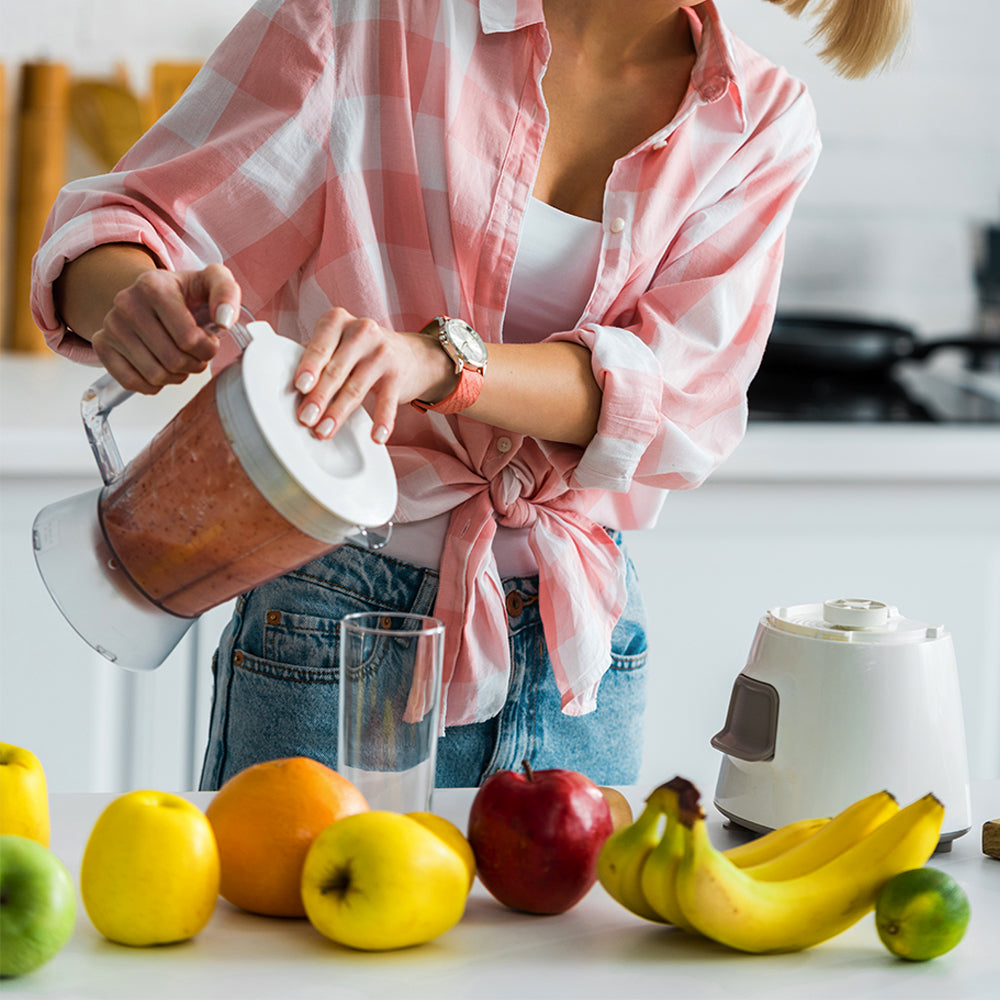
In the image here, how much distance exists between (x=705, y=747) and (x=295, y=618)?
0.91m

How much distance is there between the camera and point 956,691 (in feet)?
2.68

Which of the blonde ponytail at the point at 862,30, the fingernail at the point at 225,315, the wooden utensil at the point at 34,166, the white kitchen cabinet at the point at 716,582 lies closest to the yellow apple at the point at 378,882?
the fingernail at the point at 225,315

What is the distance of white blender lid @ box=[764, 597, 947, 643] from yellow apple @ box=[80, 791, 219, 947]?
1.25 ft

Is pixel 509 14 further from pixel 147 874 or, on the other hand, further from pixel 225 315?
pixel 147 874

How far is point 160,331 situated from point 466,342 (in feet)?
0.73

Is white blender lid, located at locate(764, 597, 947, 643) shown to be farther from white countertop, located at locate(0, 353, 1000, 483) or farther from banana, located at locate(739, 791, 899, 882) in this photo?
white countertop, located at locate(0, 353, 1000, 483)

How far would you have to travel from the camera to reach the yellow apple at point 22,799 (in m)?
0.66

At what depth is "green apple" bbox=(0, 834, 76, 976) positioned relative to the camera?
1.84 ft

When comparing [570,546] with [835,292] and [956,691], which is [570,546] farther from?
[835,292]

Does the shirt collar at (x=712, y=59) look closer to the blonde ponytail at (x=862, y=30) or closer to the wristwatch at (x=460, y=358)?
the blonde ponytail at (x=862, y=30)

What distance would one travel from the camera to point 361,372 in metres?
0.70

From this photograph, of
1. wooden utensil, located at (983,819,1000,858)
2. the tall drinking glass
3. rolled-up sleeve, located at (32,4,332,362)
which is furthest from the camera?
rolled-up sleeve, located at (32,4,332,362)

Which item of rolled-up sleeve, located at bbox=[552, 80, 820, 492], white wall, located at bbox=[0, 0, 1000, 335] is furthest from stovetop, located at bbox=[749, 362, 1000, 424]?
rolled-up sleeve, located at bbox=[552, 80, 820, 492]

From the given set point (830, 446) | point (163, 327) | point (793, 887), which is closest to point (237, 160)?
point (163, 327)
